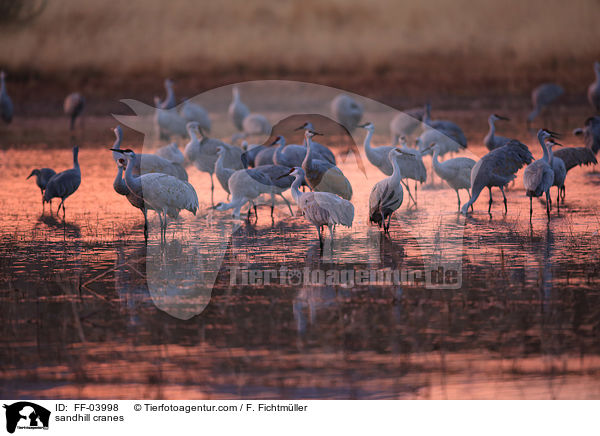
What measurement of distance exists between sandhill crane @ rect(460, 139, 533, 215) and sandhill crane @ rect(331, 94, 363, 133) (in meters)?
11.5

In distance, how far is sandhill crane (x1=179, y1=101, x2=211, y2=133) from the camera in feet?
70.6

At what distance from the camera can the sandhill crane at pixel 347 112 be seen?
22.6 m

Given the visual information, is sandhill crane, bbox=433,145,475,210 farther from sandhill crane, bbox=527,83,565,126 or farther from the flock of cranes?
sandhill crane, bbox=527,83,565,126

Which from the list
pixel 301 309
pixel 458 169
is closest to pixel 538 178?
pixel 458 169

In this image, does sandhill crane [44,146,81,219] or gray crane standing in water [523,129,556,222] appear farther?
sandhill crane [44,146,81,219]

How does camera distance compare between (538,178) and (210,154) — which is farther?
(210,154)

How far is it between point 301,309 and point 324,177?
399 centimetres

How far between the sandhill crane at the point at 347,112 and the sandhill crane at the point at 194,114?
10.8 ft

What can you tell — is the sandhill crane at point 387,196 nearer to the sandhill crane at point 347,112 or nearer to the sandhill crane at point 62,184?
the sandhill crane at point 62,184

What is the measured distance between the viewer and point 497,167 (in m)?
10.9

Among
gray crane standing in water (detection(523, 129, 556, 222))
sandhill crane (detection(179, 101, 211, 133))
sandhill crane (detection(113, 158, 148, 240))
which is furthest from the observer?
sandhill crane (detection(179, 101, 211, 133))

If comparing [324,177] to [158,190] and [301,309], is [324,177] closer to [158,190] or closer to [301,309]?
[158,190]

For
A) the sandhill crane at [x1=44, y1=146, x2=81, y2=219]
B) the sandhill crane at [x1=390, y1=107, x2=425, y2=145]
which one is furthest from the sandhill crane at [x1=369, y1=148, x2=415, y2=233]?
the sandhill crane at [x1=390, y1=107, x2=425, y2=145]

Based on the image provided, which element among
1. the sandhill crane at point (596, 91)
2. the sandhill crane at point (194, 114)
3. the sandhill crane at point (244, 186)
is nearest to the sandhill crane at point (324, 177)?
the sandhill crane at point (244, 186)
